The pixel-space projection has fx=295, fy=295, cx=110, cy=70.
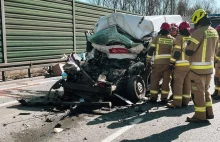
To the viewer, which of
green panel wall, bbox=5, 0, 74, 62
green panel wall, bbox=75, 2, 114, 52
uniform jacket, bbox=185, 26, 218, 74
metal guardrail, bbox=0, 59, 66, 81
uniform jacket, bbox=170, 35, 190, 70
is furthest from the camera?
green panel wall, bbox=75, 2, 114, 52

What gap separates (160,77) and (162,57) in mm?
505

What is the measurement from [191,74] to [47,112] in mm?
2909

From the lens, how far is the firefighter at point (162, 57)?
702cm

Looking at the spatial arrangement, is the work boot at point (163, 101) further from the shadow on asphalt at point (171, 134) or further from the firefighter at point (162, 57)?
the shadow on asphalt at point (171, 134)

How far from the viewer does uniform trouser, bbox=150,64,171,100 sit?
7055mm

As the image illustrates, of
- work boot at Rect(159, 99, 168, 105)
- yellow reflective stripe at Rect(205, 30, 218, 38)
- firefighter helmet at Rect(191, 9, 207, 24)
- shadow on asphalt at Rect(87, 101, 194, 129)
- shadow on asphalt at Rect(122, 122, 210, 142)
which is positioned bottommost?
shadow on asphalt at Rect(122, 122, 210, 142)

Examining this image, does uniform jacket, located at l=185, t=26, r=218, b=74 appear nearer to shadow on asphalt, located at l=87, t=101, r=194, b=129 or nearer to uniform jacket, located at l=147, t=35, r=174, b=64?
shadow on asphalt, located at l=87, t=101, r=194, b=129

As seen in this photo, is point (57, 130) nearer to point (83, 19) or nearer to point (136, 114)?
point (136, 114)

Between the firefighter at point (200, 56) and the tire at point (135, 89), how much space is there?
1.59 m

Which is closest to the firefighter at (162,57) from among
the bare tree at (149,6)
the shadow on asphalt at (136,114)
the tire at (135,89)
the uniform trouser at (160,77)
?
the uniform trouser at (160,77)

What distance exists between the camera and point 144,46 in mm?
7676

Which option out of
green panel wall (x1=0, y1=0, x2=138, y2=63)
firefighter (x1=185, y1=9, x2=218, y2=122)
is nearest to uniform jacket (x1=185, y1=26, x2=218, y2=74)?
firefighter (x1=185, y1=9, x2=218, y2=122)

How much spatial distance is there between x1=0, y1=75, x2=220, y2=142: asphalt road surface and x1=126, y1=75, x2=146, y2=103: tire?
28 cm

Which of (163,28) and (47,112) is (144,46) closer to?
(163,28)
